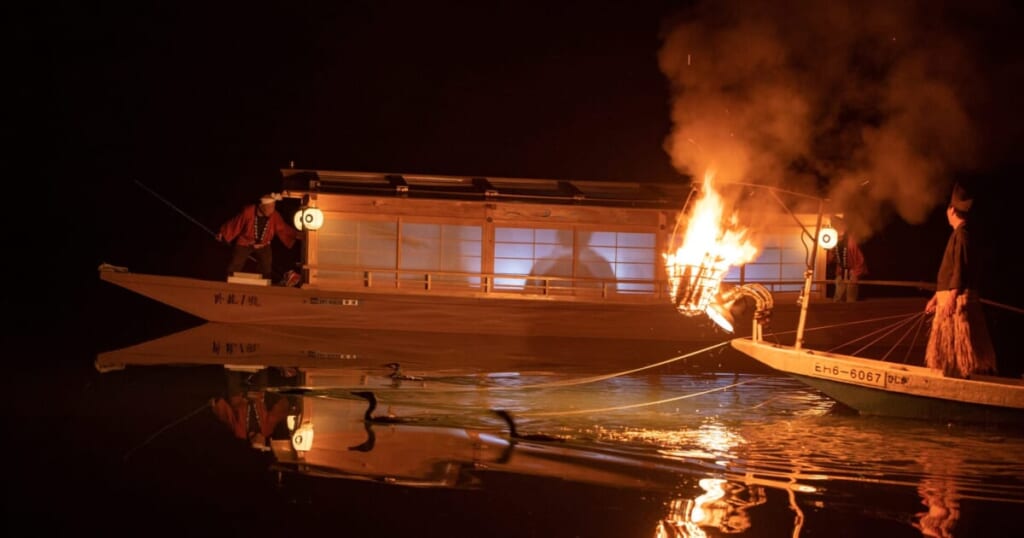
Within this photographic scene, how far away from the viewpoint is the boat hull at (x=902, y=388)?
36.4 feet

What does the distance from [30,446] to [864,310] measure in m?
16.4

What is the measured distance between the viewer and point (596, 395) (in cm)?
1341

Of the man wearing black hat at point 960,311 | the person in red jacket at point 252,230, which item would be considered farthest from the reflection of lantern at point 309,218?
the man wearing black hat at point 960,311

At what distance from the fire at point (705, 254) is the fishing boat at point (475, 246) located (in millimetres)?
9241

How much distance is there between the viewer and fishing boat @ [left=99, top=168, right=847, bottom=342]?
21875mm

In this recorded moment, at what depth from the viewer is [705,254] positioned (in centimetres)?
1235

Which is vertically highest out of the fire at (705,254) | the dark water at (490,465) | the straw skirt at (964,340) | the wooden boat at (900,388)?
the fire at (705,254)

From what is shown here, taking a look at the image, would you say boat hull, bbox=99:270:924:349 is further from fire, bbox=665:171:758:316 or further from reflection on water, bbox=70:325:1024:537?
fire, bbox=665:171:758:316

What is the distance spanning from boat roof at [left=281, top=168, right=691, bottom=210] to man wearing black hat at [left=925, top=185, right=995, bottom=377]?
1106cm

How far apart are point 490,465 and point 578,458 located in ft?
2.84

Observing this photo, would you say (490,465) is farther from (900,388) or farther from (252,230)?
(252,230)

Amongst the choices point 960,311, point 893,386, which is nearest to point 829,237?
point 960,311

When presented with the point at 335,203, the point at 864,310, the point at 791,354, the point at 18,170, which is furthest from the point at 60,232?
the point at 791,354

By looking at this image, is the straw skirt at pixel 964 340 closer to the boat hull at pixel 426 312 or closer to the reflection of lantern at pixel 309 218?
the boat hull at pixel 426 312
